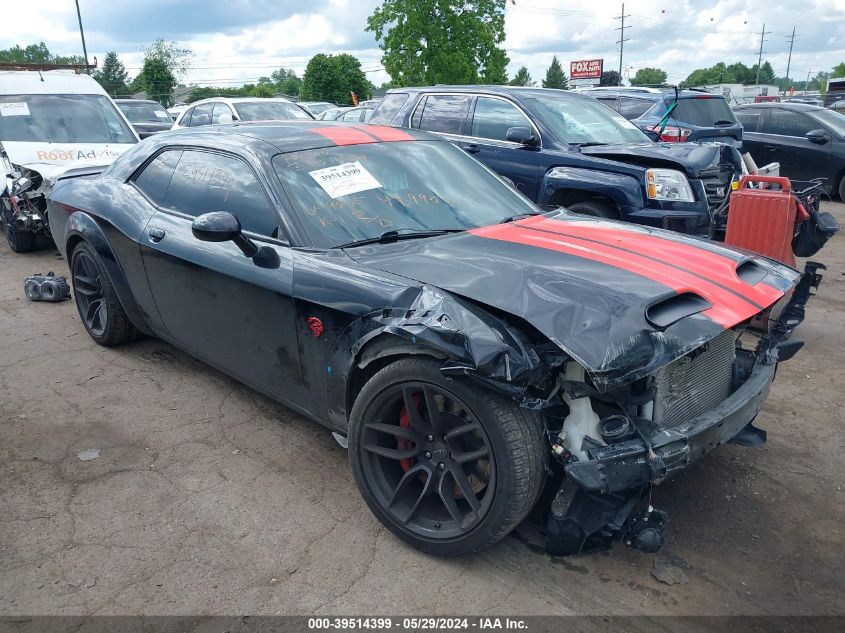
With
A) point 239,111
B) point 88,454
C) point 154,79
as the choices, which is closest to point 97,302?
point 88,454

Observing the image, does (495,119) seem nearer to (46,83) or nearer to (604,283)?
(604,283)

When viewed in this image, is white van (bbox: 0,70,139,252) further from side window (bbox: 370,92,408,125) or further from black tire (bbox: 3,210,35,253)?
side window (bbox: 370,92,408,125)

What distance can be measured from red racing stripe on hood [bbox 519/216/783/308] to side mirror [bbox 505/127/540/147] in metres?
3.13

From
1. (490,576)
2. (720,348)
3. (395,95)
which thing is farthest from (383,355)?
(395,95)

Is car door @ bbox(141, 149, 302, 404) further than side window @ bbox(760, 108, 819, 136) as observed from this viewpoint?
No

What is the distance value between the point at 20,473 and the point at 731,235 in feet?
16.2

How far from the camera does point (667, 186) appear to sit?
6.00 meters

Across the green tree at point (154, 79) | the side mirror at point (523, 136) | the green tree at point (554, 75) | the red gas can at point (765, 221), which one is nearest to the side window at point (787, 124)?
the side mirror at point (523, 136)

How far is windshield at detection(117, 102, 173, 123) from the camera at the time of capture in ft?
55.3

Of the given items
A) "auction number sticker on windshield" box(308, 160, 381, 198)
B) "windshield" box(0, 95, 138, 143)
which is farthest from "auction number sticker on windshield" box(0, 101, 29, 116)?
"auction number sticker on windshield" box(308, 160, 381, 198)

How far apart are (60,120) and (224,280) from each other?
6.54m

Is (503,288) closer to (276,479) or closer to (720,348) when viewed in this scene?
(720,348)

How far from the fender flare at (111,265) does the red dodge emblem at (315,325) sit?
6.40 ft

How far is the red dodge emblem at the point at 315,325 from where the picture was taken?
118 inches
